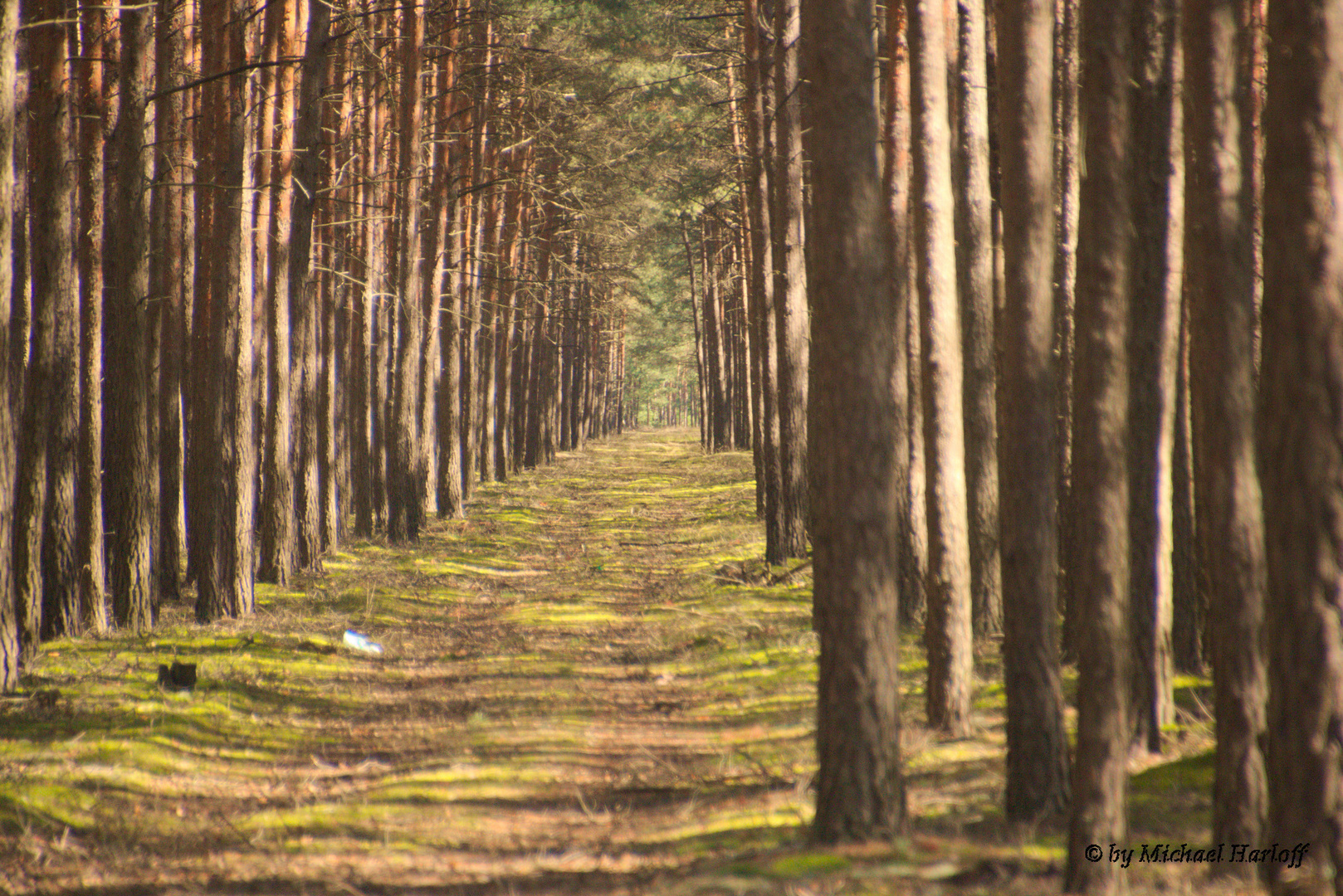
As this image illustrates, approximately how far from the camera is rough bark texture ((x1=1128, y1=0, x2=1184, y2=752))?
614 cm

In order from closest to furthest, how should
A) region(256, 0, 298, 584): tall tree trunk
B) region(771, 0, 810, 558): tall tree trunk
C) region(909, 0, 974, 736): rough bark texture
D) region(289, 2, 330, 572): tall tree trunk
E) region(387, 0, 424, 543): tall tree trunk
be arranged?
1. region(909, 0, 974, 736): rough bark texture
2. region(289, 2, 330, 572): tall tree trunk
3. region(256, 0, 298, 584): tall tree trunk
4. region(771, 0, 810, 558): tall tree trunk
5. region(387, 0, 424, 543): tall tree trunk

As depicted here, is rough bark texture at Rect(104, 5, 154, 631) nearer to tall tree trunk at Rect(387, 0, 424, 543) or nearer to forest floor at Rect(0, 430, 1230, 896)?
forest floor at Rect(0, 430, 1230, 896)

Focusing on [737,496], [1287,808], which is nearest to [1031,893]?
[1287,808]

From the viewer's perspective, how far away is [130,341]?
9711 mm

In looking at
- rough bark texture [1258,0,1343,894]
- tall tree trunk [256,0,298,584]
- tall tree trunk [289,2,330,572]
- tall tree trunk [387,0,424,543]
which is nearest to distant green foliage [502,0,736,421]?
tall tree trunk [387,0,424,543]

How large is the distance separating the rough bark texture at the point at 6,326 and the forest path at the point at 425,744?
61cm

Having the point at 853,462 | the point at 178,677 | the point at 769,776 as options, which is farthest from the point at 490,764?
the point at 853,462

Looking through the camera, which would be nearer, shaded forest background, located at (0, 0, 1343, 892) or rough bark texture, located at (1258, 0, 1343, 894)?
rough bark texture, located at (1258, 0, 1343, 894)

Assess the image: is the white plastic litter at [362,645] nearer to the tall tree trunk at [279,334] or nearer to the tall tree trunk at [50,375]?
the tall tree trunk at [50,375]

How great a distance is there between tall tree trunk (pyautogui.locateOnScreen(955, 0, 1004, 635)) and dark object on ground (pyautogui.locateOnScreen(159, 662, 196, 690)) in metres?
6.40

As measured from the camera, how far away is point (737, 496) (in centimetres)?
2319

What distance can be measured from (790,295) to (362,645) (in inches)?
272

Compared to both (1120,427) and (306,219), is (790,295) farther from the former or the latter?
(1120,427)

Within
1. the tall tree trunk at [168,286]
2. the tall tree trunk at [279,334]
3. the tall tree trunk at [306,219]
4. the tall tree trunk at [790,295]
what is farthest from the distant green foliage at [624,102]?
the tall tree trunk at [168,286]
